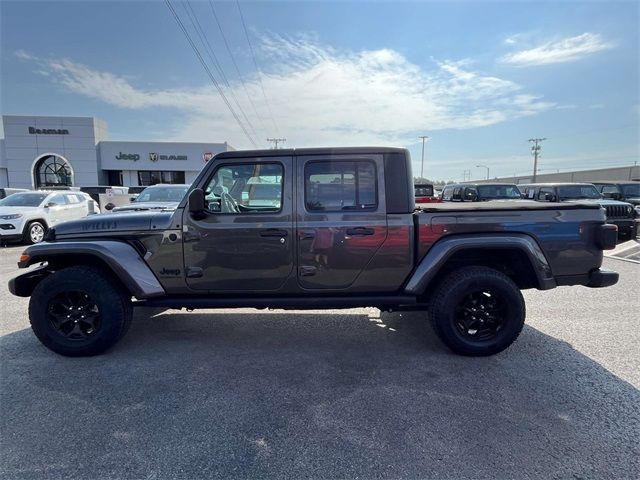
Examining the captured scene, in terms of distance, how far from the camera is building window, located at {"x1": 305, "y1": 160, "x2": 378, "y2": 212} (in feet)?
11.3

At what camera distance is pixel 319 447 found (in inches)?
88.4

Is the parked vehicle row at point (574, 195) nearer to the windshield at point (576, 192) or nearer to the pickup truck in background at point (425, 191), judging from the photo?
the windshield at point (576, 192)

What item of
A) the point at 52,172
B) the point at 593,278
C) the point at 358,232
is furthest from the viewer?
the point at 52,172

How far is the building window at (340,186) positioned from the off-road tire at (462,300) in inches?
44.9

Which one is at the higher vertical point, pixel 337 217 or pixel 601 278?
pixel 337 217

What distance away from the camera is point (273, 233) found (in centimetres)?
337

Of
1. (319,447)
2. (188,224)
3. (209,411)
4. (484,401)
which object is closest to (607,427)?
(484,401)

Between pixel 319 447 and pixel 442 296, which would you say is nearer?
pixel 319 447

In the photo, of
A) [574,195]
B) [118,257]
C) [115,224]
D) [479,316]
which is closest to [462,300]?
[479,316]

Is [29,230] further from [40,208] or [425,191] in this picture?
[425,191]

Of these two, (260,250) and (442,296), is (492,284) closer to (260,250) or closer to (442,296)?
(442,296)

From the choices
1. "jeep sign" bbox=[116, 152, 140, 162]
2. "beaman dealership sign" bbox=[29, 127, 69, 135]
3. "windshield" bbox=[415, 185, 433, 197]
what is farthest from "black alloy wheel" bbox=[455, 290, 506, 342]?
"beaman dealership sign" bbox=[29, 127, 69, 135]

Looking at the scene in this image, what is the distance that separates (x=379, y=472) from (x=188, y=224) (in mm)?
2629

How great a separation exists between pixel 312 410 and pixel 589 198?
44.1 ft
